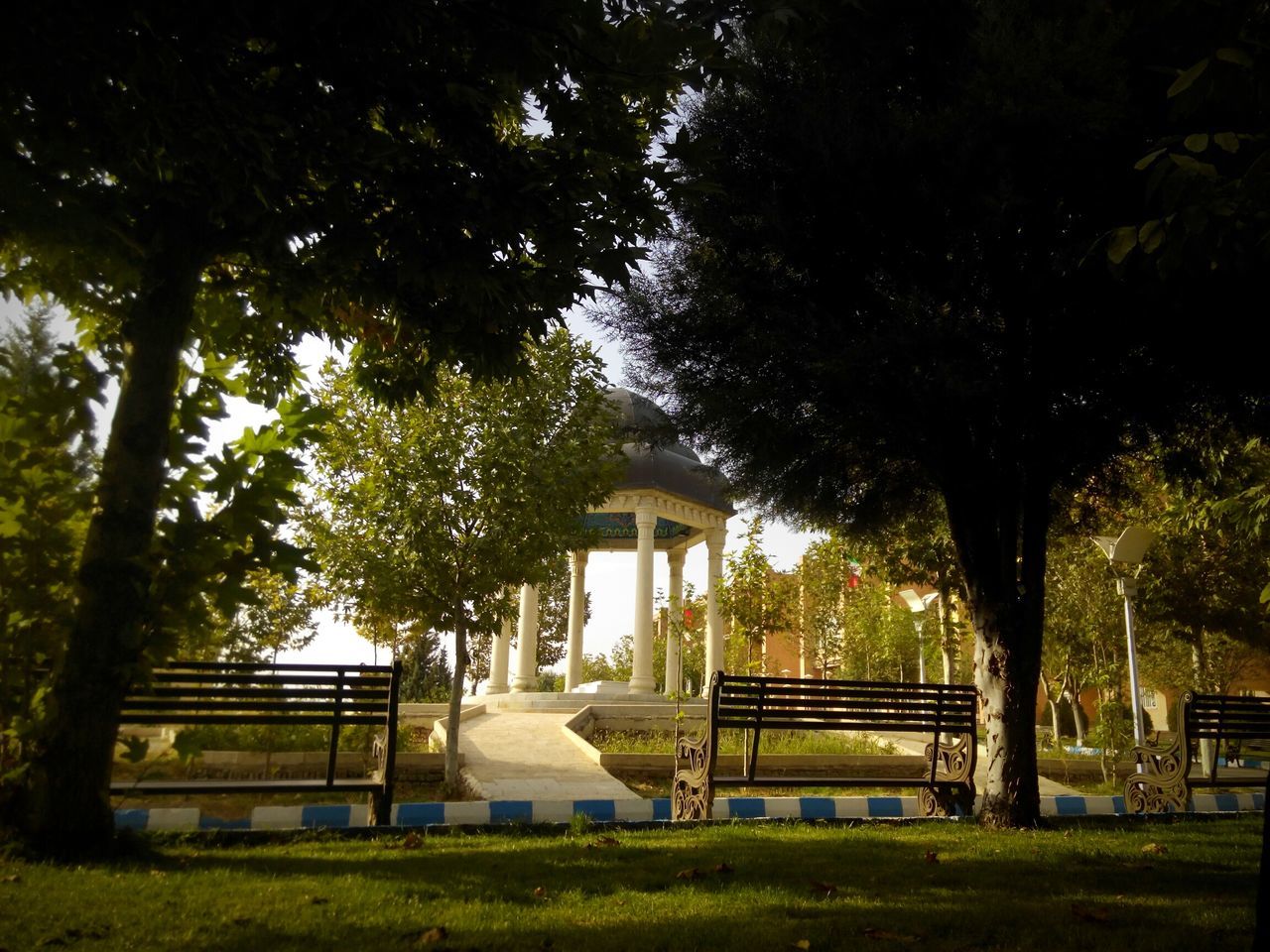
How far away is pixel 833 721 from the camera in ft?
28.3

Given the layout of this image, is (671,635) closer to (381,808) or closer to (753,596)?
(753,596)

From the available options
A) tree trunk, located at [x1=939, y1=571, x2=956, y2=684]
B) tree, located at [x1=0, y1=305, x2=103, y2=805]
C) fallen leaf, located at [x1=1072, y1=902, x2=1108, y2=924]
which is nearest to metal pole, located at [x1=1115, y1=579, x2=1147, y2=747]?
tree trunk, located at [x1=939, y1=571, x2=956, y2=684]

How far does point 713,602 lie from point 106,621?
83.8ft

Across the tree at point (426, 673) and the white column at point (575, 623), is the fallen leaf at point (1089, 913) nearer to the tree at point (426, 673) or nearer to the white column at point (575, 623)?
the tree at point (426, 673)

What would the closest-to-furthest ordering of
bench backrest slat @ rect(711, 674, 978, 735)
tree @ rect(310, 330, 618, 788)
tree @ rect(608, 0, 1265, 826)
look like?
tree @ rect(608, 0, 1265, 826) → bench backrest slat @ rect(711, 674, 978, 735) → tree @ rect(310, 330, 618, 788)

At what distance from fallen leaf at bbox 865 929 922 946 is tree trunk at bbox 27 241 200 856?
3.45m

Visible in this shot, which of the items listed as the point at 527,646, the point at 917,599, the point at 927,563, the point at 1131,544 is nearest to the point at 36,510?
the point at 1131,544

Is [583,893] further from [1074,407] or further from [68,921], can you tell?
[1074,407]

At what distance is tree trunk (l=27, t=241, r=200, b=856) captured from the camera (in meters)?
4.43

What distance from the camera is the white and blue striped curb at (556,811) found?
21.0ft

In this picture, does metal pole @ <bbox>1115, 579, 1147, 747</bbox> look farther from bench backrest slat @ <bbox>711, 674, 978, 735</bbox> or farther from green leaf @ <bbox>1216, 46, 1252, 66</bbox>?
green leaf @ <bbox>1216, 46, 1252, 66</bbox>

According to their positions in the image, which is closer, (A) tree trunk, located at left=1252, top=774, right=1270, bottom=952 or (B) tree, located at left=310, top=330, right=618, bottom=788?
(A) tree trunk, located at left=1252, top=774, right=1270, bottom=952

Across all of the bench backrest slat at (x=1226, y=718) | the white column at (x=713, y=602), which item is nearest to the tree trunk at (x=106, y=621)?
the bench backrest slat at (x=1226, y=718)

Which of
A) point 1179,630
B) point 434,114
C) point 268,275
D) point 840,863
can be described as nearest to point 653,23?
point 434,114
